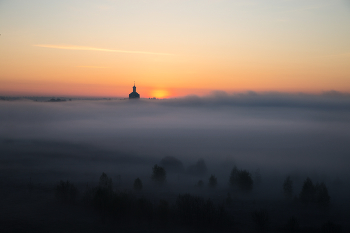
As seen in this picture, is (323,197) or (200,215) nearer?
(200,215)

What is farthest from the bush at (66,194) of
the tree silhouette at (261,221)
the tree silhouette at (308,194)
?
the tree silhouette at (308,194)

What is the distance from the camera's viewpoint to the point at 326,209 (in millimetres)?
53781

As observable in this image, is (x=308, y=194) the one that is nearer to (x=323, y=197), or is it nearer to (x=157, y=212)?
(x=323, y=197)

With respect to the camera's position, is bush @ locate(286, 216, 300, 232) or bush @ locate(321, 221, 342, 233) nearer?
bush @ locate(321, 221, 342, 233)

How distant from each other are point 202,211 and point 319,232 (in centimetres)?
2100

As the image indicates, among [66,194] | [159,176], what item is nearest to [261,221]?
[159,176]

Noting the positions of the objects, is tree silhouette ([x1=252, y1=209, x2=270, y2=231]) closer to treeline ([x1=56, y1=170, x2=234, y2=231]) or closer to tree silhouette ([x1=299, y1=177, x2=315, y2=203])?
treeline ([x1=56, y1=170, x2=234, y2=231])

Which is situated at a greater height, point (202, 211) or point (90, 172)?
point (202, 211)

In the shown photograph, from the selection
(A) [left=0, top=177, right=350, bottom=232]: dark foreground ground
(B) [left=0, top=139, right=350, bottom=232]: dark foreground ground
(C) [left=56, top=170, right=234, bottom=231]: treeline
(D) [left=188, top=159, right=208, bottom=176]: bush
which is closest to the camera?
(A) [left=0, top=177, right=350, bottom=232]: dark foreground ground

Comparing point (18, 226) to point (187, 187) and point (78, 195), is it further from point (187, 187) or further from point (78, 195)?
point (187, 187)

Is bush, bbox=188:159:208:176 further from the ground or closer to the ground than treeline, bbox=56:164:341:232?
closer to the ground

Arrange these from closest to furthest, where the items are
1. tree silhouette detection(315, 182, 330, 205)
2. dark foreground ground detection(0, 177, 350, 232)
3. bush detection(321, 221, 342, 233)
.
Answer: bush detection(321, 221, 342, 233), dark foreground ground detection(0, 177, 350, 232), tree silhouette detection(315, 182, 330, 205)

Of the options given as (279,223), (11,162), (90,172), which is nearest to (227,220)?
(279,223)

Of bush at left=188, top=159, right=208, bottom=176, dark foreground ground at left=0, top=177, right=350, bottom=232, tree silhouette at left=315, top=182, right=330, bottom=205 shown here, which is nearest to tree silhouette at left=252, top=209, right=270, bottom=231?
dark foreground ground at left=0, top=177, right=350, bottom=232
